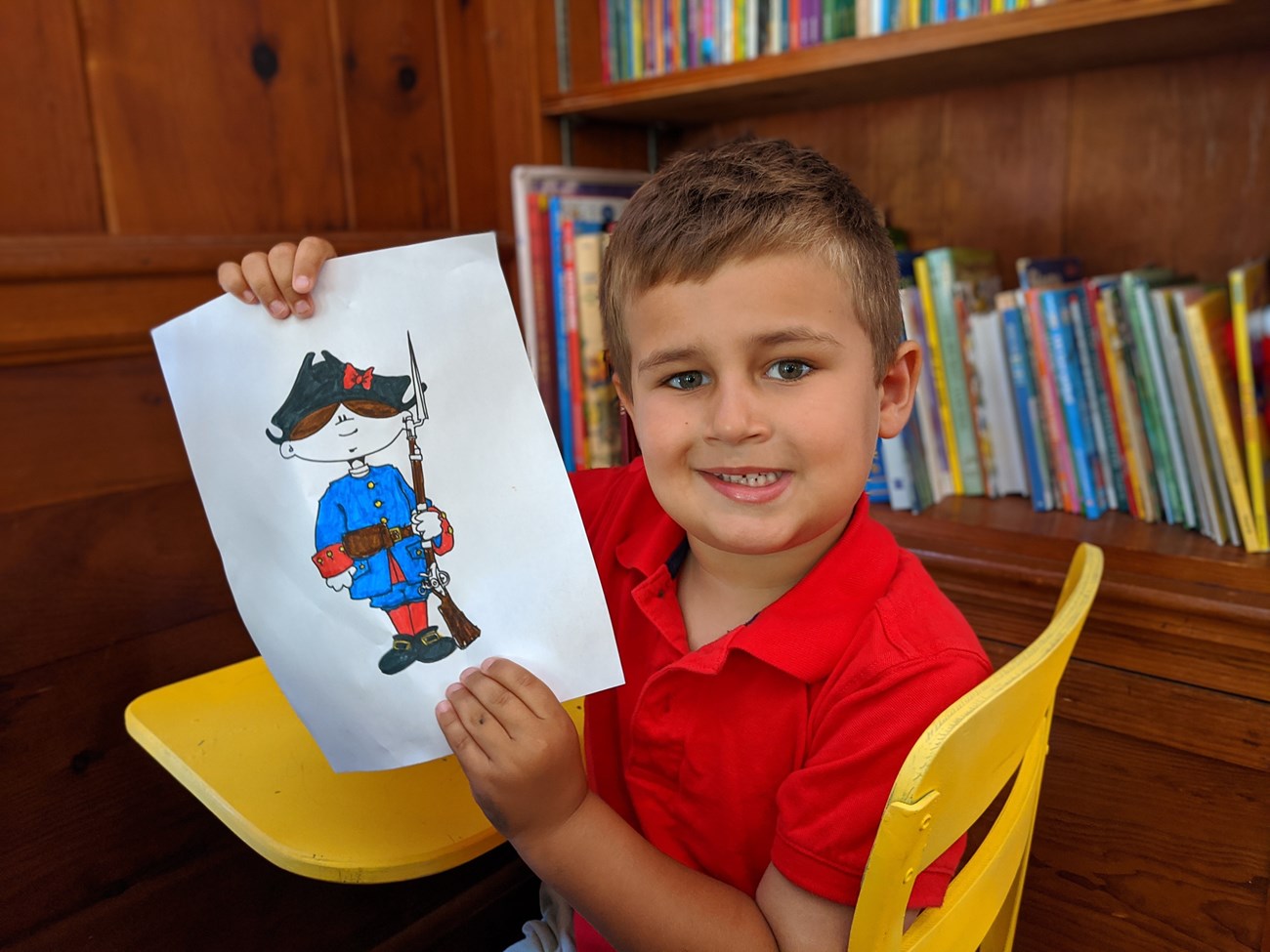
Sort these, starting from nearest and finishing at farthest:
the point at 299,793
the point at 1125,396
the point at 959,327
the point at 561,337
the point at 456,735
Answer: the point at 456,735, the point at 299,793, the point at 1125,396, the point at 959,327, the point at 561,337

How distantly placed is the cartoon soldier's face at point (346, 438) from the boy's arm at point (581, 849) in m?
0.16

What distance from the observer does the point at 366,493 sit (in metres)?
0.63

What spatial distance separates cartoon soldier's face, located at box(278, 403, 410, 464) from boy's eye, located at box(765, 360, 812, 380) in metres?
0.26

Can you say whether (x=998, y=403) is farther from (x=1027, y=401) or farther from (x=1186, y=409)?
(x=1186, y=409)

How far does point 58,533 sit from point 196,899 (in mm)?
483

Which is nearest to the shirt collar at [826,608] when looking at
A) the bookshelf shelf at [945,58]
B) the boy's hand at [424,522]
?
the boy's hand at [424,522]

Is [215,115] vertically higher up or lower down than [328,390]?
higher up

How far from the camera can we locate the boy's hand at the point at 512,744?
0.60 m

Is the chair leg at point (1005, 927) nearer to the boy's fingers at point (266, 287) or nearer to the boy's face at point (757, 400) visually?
the boy's face at point (757, 400)

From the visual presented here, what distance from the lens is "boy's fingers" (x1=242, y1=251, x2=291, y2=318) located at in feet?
2.08

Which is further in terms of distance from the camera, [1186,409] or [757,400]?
[1186,409]

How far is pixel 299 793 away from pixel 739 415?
17.1 inches

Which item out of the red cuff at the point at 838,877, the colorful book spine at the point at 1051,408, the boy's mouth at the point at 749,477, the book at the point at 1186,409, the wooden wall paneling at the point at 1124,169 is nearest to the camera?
the red cuff at the point at 838,877

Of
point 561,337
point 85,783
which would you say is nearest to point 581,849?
point 85,783
